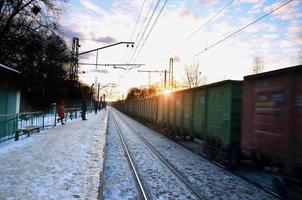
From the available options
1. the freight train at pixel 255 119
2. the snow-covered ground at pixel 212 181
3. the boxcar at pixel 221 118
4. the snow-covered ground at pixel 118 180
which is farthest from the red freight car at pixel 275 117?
the snow-covered ground at pixel 118 180

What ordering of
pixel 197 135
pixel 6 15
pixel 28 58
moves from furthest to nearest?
1. pixel 28 58
2. pixel 6 15
3. pixel 197 135

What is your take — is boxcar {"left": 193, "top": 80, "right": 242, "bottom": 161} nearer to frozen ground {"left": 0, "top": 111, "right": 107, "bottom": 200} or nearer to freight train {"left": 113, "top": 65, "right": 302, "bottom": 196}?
freight train {"left": 113, "top": 65, "right": 302, "bottom": 196}

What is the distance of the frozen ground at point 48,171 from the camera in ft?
23.2

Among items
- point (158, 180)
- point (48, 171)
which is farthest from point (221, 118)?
point (48, 171)

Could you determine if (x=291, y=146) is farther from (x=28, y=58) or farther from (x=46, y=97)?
(x=46, y=97)

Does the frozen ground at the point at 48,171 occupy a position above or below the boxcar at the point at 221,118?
below

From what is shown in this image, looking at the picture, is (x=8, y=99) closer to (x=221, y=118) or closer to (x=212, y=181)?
(x=221, y=118)

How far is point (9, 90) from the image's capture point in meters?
15.9

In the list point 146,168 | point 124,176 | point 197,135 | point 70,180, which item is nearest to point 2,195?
point 70,180

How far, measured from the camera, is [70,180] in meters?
8.27

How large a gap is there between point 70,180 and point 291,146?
15.4 feet

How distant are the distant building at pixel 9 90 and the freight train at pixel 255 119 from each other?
751 cm

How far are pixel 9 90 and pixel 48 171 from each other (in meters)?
8.08

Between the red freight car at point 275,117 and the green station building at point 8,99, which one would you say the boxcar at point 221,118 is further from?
the green station building at point 8,99
